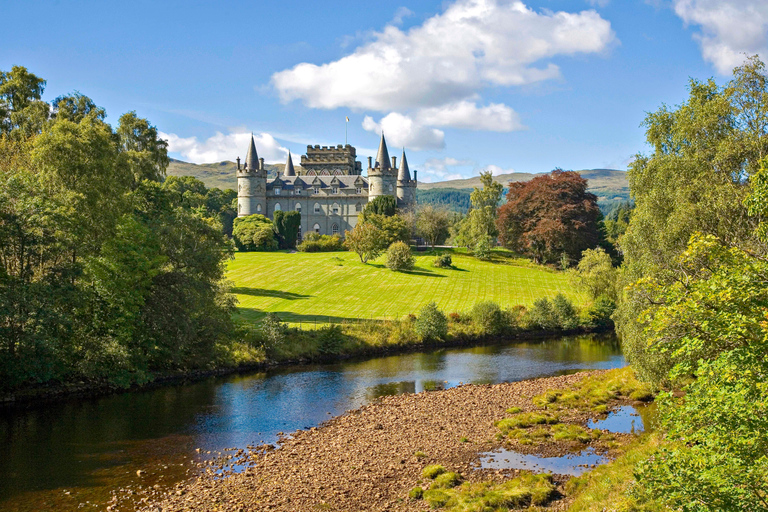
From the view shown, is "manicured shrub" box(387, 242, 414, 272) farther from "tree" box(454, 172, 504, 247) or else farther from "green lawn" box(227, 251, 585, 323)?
"tree" box(454, 172, 504, 247)

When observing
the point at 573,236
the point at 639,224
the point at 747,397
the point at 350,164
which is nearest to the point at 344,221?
the point at 350,164

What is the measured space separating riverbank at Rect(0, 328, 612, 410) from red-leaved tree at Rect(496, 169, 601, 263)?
2006cm

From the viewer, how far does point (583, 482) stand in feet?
50.4

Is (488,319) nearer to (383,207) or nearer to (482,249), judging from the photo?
(482,249)

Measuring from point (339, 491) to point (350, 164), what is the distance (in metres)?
90.4

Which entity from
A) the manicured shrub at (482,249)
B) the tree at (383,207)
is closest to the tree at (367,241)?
the manicured shrub at (482,249)

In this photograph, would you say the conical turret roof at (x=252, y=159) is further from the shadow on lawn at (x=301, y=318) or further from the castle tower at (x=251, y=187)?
the shadow on lawn at (x=301, y=318)

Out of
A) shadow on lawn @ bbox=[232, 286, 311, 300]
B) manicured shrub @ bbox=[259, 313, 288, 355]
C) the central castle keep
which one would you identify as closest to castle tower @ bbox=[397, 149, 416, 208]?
the central castle keep

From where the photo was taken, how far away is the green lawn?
46.1 m

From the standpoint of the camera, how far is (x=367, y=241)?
65500 mm

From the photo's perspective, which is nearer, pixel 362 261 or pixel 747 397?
pixel 747 397

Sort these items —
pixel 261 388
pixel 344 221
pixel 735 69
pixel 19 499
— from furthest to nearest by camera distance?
pixel 344 221, pixel 261 388, pixel 735 69, pixel 19 499

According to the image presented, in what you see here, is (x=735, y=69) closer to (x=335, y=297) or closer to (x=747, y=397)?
(x=747, y=397)

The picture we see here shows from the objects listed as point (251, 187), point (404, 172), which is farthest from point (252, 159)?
point (404, 172)
